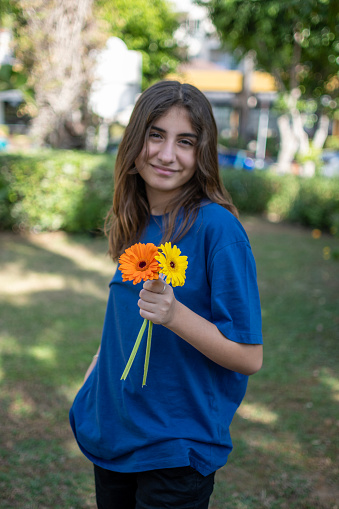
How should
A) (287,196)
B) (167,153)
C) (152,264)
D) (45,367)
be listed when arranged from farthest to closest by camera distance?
(287,196) → (45,367) → (167,153) → (152,264)

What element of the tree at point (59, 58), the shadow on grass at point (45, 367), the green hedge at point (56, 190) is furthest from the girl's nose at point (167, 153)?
the tree at point (59, 58)

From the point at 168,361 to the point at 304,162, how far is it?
1233cm

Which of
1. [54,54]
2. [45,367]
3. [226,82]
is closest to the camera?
[45,367]

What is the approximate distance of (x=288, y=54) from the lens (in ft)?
43.8

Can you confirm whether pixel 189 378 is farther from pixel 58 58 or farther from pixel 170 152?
pixel 58 58

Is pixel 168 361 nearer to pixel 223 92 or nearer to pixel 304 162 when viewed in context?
pixel 304 162

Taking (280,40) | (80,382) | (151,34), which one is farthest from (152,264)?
(151,34)

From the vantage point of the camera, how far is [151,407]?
4.38ft

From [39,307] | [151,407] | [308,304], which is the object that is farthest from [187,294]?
[308,304]

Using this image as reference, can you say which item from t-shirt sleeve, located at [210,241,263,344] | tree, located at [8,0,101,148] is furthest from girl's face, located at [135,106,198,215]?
tree, located at [8,0,101,148]

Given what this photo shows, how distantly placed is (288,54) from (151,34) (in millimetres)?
5247

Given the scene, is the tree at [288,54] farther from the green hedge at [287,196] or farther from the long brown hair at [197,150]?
the long brown hair at [197,150]

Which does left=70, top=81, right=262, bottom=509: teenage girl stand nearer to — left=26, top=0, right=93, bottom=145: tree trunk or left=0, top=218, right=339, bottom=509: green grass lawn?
left=0, top=218, right=339, bottom=509: green grass lawn

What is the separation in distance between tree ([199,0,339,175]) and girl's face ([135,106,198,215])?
33.0 feet
